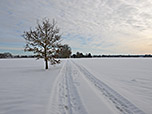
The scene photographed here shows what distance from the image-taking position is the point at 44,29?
1521 centimetres

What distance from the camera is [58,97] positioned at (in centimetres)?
446

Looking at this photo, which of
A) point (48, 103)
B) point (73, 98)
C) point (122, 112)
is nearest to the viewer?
point (122, 112)

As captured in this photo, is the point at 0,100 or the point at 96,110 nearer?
the point at 96,110

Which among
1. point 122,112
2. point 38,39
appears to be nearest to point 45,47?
point 38,39

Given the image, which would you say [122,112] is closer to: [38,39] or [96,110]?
[96,110]

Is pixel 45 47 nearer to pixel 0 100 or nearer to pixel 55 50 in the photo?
pixel 55 50

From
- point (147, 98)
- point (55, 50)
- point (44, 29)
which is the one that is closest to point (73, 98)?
point (147, 98)

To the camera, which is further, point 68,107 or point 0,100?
point 0,100

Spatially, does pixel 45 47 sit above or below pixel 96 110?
above

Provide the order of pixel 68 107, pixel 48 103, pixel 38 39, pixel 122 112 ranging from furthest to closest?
pixel 38 39 < pixel 48 103 < pixel 68 107 < pixel 122 112

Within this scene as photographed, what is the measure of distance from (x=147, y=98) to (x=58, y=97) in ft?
14.1

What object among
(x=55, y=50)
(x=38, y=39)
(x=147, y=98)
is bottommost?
(x=147, y=98)

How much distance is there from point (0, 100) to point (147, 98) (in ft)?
22.2

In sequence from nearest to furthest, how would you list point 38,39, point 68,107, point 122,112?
1. point 122,112
2. point 68,107
3. point 38,39
